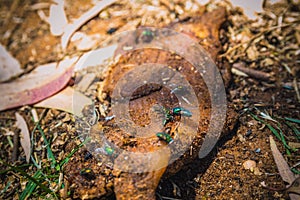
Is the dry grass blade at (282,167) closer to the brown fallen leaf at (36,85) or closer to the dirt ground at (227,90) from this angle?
the dirt ground at (227,90)

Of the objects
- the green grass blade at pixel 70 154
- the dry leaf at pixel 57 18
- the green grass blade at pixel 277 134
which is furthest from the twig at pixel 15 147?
the green grass blade at pixel 277 134

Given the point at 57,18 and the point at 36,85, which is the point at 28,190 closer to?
the point at 36,85

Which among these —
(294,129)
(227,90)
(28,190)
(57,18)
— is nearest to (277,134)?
(294,129)

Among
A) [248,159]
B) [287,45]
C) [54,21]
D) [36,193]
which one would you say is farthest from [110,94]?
[287,45]

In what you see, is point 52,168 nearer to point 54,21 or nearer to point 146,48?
point 146,48

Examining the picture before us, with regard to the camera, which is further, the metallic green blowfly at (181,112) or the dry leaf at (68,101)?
the dry leaf at (68,101)

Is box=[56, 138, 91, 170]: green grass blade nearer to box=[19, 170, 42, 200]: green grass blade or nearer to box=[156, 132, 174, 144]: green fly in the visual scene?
box=[19, 170, 42, 200]: green grass blade

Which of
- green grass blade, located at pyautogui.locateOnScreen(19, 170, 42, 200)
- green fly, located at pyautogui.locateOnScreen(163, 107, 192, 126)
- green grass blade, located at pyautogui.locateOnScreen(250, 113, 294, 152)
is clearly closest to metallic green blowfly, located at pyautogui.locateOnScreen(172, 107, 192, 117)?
green fly, located at pyautogui.locateOnScreen(163, 107, 192, 126)
